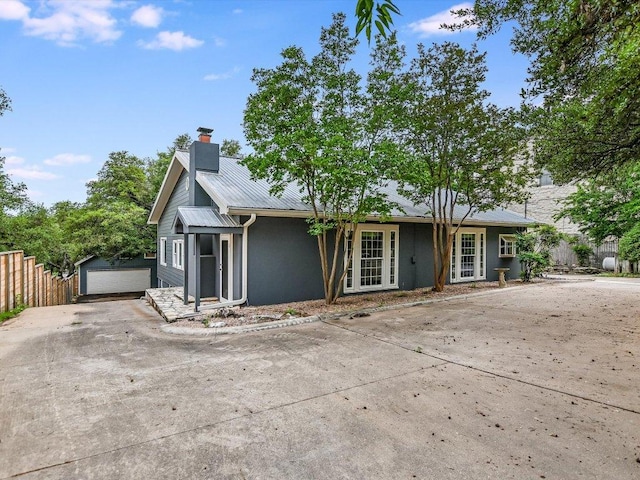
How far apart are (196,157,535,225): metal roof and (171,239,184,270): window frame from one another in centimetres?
306

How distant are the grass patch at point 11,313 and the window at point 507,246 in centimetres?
1663

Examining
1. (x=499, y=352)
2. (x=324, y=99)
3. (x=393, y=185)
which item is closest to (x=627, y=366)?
(x=499, y=352)

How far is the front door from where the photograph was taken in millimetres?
9462

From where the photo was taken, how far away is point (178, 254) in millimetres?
13320

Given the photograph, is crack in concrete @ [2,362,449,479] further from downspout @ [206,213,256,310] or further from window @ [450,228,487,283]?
window @ [450,228,487,283]

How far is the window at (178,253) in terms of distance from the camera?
12.9 meters

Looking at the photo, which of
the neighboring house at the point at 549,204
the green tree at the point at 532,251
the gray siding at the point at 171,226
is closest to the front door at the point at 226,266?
the gray siding at the point at 171,226

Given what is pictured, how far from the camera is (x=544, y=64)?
6016mm

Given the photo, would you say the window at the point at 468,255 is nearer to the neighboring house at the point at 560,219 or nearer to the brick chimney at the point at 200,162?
the neighboring house at the point at 560,219

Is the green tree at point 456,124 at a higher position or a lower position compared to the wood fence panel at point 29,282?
higher

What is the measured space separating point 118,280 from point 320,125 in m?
16.8

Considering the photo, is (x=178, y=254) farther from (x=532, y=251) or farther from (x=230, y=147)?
(x=230, y=147)

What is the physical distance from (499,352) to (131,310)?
936 cm

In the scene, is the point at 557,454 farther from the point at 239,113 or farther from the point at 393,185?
the point at 393,185
